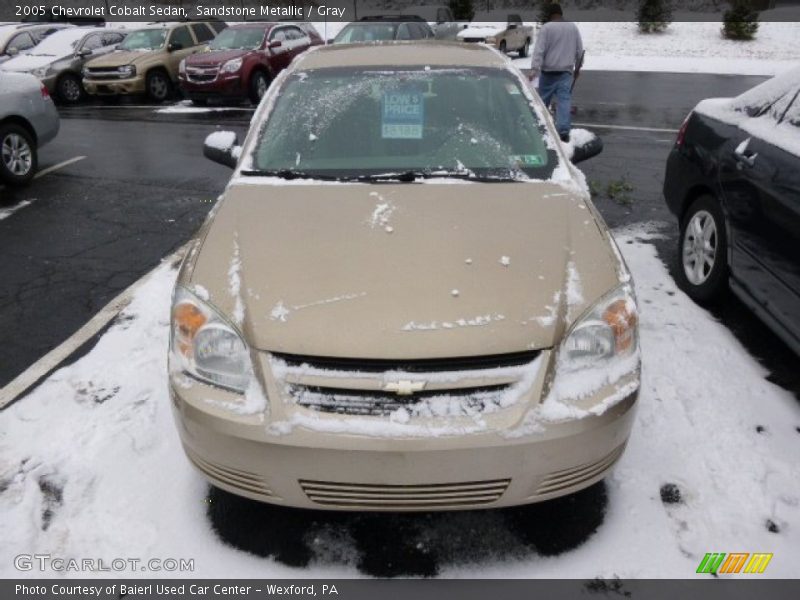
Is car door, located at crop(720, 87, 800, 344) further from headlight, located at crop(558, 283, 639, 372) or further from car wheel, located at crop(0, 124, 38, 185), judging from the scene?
car wheel, located at crop(0, 124, 38, 185)

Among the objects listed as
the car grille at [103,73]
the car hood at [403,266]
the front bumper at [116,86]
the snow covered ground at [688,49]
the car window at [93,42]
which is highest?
the car hood at [403,266]

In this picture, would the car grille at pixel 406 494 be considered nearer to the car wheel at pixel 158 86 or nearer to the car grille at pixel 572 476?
the car grille at pixel 572 476

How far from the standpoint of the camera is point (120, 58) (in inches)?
553

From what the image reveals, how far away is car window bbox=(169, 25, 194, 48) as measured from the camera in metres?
15.0

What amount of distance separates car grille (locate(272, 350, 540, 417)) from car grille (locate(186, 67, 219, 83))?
12055 mm

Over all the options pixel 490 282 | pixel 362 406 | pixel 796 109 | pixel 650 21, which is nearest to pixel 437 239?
pixel 490 282

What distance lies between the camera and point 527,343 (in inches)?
86.7

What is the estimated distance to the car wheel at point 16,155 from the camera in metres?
7.08

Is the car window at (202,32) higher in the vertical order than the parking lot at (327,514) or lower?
higher

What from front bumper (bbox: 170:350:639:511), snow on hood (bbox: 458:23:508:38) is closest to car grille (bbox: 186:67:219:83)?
snow on hood (bbox: 458:23:508:38)

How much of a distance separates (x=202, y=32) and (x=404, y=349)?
1612 cm

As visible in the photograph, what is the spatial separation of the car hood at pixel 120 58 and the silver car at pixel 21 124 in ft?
22.5
